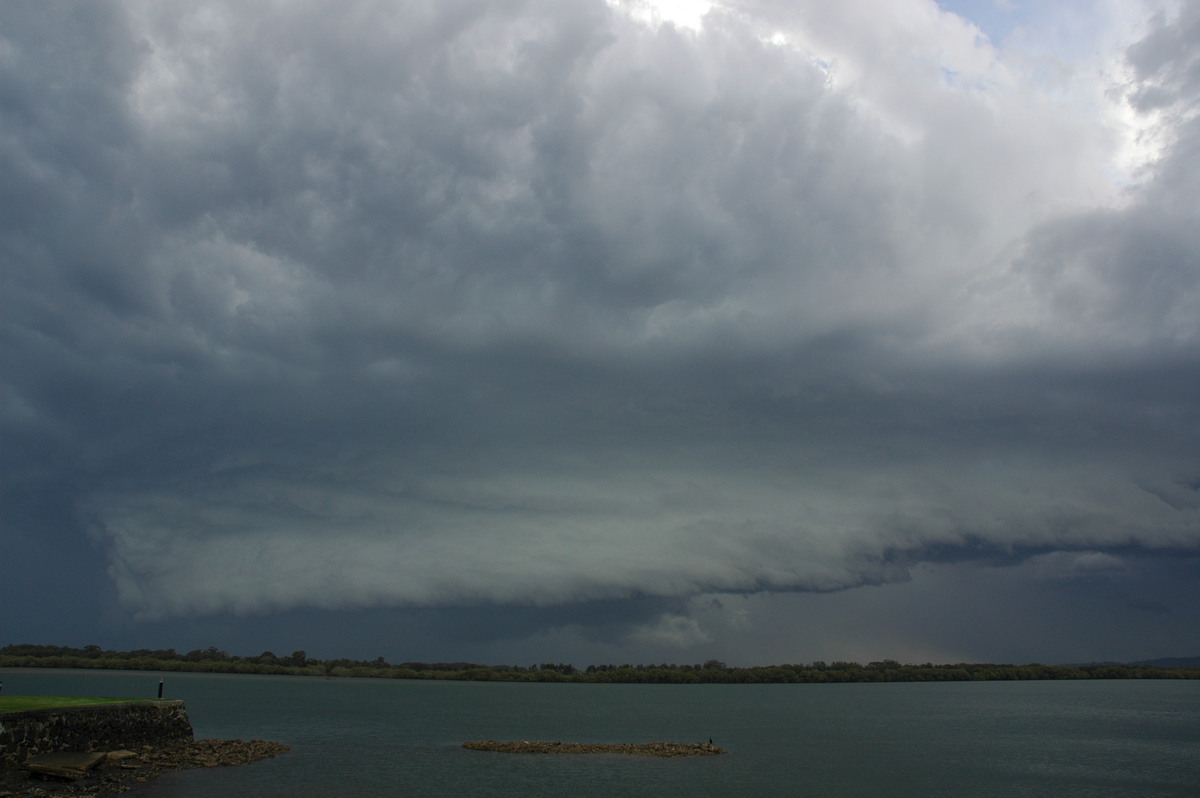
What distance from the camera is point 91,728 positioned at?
4003 cm

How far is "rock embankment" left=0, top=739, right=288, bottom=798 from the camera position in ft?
107

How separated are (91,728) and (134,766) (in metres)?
2.98

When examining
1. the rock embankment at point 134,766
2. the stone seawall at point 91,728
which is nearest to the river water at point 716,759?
the rock embankment at point 134,766

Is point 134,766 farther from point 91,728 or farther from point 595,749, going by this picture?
point 595,749

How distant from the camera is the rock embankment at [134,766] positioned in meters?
32.7

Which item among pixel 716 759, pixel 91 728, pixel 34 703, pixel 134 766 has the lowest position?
pixel 716 759

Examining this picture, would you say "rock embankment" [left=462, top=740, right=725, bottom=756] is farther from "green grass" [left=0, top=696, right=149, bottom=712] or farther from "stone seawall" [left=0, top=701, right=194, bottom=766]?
"green grass" [left=0, top=696, right=149, bottom=712]

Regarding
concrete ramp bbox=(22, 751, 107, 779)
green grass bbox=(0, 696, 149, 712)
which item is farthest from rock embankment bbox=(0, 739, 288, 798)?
green grass bbox=(0, 696, 149, 712)

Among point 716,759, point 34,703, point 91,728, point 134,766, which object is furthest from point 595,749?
point 34,703

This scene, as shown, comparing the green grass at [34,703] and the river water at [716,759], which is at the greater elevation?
the green grass at [34,703]

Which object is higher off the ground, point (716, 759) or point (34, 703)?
point (34, 703)

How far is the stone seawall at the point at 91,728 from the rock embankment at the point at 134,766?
83cm

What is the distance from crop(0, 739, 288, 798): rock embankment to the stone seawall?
32.7 inches

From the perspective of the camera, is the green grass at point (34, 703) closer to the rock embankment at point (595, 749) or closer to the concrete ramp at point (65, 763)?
the concrete ramp at point (65, 763)
